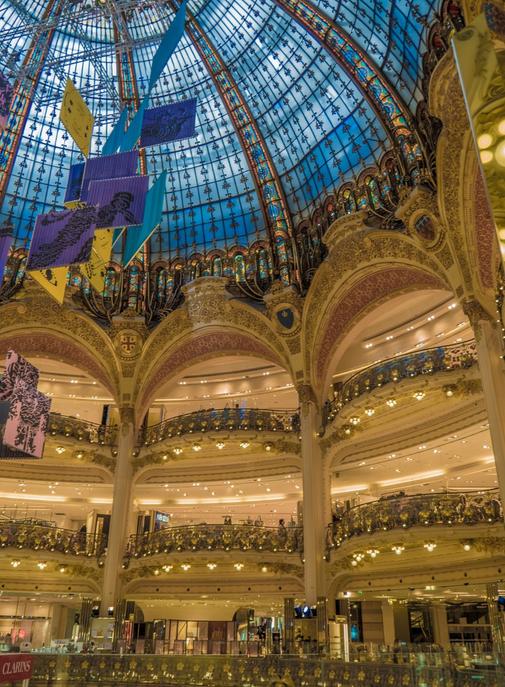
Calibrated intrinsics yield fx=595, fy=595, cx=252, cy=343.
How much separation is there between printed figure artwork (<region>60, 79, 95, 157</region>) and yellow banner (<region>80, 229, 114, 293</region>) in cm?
283

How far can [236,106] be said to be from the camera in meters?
26.4

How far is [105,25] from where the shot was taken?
86.1 ft

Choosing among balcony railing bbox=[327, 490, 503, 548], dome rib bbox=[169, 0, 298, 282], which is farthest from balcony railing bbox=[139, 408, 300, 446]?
dome rib bbox=[169, 0, 298, 282]

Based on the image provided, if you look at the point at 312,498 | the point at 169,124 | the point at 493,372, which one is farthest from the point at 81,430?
the point at 493,372

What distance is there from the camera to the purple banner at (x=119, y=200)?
16547 mm

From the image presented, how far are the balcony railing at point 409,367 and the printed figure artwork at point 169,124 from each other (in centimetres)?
1110

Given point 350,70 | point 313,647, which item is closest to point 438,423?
point 313,647

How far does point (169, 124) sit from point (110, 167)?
7.89 ft

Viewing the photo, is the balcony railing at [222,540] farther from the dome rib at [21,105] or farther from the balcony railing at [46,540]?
the dome rib at [21,105]

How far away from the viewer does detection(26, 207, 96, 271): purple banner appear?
54.1 ft

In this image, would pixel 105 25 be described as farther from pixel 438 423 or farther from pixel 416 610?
pixel 416 610

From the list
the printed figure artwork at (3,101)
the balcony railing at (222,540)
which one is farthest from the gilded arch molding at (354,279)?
the printed figure artwork at (3,101)

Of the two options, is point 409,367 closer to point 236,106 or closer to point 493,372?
point 493,372

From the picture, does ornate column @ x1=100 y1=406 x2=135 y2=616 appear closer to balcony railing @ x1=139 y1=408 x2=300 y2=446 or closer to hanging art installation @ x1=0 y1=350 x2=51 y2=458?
balcony railing @ x1=139 y1=408 x2=300 y2=446
